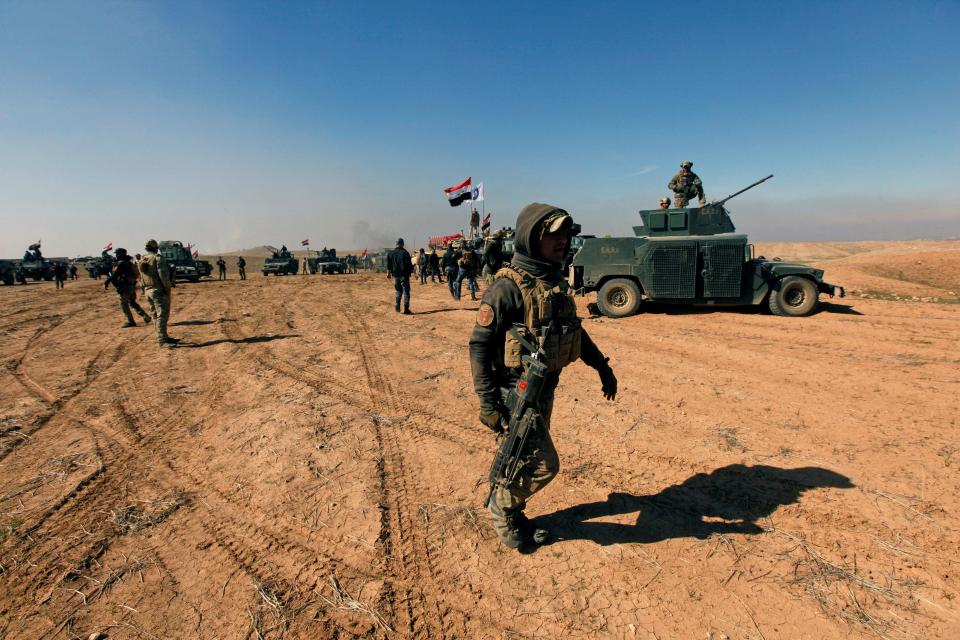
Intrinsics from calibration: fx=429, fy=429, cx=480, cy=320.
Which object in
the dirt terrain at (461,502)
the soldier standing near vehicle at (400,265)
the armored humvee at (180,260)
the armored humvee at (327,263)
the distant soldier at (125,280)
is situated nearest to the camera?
the dirt terrain at (461,502)

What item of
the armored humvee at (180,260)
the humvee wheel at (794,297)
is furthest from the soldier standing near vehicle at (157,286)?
the armored humvee at (180,260)

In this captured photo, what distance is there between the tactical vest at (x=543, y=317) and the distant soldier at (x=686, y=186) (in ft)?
34.0

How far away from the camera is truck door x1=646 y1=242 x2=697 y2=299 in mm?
9055

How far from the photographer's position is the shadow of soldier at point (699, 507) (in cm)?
272

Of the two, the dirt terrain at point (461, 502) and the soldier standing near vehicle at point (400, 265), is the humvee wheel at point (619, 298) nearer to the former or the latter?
the dirt terrain at point (461, 502)

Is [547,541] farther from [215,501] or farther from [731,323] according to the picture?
[731,323]

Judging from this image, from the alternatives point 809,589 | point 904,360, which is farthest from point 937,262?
point 809,589

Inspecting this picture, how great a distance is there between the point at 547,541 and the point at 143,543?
2489 millimetres

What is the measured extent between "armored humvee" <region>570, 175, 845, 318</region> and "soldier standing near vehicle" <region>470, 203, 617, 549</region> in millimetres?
7562

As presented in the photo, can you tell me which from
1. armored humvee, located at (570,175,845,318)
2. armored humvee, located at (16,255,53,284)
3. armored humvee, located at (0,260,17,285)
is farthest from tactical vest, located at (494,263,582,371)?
armored humvee, located at (16,255,53,284)

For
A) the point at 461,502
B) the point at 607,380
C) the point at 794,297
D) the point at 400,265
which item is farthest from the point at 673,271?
the point at 461,502

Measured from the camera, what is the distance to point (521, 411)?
2.28 metres

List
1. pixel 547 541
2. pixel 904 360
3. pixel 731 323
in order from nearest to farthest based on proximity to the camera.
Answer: pixel 547 541
pixel 904 360
pixel 731 323

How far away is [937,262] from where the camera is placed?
52.7 ft
